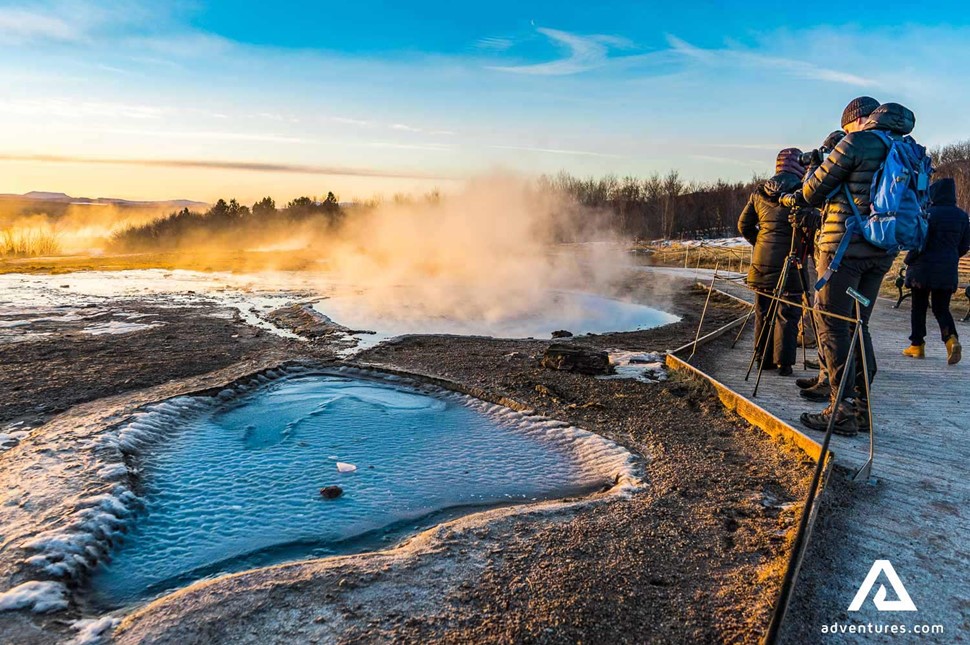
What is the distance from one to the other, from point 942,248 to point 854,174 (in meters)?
3.77

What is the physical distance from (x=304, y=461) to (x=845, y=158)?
4839mm

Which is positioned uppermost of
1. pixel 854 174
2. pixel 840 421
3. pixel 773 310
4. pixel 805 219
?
pixel 854 174

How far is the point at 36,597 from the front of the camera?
3.15 metres

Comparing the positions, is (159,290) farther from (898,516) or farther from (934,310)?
(898,516)

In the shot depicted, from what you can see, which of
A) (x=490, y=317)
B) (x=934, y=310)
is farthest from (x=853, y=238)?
(x=490, y=317)

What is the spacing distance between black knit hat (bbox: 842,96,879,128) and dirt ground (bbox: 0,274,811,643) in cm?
264

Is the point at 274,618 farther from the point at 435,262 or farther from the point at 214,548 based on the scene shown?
the point at 435,262

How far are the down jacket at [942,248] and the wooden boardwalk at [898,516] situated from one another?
4.24ft

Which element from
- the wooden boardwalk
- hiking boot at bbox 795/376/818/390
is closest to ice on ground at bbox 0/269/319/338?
hiking boot at bbox 795/376/818/390

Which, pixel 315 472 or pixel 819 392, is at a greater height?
pixel 819 392

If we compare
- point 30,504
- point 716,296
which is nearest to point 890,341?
point 716,296

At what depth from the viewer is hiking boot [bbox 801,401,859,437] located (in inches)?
189

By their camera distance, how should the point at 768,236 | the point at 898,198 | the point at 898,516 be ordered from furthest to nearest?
the point at 768,236
the point at 898,198
the point at 898,516

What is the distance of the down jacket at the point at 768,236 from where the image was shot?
6.64 meters
